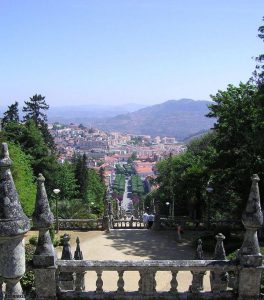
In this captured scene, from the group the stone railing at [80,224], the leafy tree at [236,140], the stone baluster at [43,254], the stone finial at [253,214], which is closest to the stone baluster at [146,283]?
the stone baluster at [43,254]

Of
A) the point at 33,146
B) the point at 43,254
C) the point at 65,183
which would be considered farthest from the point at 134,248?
the point at 65,183

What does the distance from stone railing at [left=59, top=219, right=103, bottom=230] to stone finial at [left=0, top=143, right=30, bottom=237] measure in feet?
67.3

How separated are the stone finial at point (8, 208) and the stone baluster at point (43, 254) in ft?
6.45

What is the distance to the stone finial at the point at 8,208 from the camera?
21.9 ft

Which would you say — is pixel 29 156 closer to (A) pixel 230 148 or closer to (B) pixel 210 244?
(A) pixel 230 148

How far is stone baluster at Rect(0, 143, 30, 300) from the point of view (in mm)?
6699

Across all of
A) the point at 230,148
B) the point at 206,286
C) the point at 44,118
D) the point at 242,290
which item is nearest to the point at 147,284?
the point at 242,290

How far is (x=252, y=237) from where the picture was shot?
9156mm

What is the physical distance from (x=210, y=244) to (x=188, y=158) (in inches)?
1298

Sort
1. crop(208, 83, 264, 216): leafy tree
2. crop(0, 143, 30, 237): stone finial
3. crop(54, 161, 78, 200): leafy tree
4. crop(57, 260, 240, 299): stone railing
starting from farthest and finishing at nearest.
Answer: crop(54, 161, 78, 200): leafy tree, crop(208, 83, 264, 216): leafy tree, crop(57, 260, 240, 299): stone railing, crop(0, 143, 30, 237): stone finial

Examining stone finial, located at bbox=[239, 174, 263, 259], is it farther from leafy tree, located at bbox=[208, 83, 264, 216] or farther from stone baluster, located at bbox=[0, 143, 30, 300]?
leafy tree, located at bbox=[208, 83, 264, 216]

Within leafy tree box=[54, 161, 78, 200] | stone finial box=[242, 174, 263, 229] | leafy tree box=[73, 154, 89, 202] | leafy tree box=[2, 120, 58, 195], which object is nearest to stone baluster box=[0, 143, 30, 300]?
stone finial box=[242, 174, 263, 229]

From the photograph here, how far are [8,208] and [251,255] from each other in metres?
5.16

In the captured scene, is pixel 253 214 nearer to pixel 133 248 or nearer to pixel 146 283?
pixel 146 283
